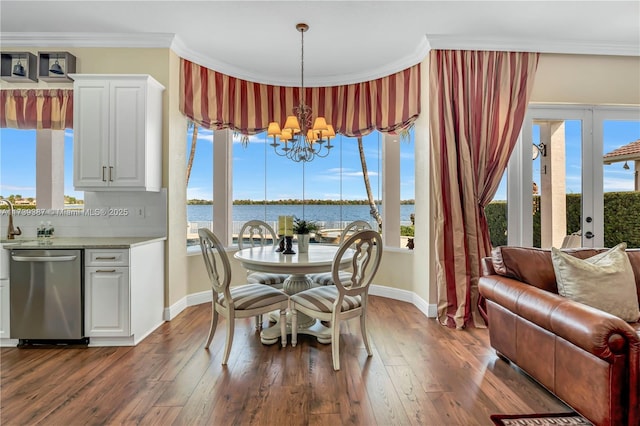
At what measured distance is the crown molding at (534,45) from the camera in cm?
372

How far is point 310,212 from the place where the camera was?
527 centimetres

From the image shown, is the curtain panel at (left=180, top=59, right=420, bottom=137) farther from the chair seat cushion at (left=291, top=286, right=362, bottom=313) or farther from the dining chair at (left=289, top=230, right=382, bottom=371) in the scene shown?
the chair seat cushion at (left=291, top=286, right=362, bottom=313)

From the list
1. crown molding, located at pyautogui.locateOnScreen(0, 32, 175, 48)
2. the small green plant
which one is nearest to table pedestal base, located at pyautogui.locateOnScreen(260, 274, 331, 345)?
the small green plant

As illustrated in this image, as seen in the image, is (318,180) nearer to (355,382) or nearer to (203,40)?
(203,40)

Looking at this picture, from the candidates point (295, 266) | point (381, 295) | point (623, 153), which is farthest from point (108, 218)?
point (623, 153)

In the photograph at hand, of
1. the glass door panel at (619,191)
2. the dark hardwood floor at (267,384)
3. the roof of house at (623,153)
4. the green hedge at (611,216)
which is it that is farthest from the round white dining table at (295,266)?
the roof of house at (623,153)

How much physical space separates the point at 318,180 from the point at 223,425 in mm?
3700

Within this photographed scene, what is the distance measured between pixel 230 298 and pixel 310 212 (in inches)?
103

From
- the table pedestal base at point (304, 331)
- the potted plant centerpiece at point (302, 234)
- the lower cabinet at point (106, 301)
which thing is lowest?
the table pedestal base at point (304, 331)

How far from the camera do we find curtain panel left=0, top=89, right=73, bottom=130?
145 inches

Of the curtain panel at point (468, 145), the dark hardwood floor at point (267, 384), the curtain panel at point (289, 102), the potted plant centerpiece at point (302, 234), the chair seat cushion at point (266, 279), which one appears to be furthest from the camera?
the curtain panel at point (289, 102)

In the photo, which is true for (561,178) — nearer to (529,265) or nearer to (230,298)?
(529,265)

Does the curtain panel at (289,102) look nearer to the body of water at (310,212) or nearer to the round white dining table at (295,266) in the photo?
the body of water at (310,212)

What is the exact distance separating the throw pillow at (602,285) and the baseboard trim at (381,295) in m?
1.68
